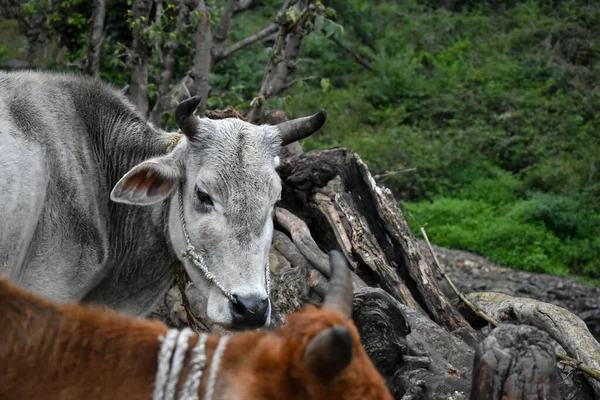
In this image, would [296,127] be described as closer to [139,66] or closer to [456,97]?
[139,66]

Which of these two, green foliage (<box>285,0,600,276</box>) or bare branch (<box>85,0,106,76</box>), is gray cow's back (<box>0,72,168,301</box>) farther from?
green foliage (<box>285,0,600,276</box>)

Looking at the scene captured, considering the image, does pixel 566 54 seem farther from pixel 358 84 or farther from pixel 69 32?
pixel 69 32

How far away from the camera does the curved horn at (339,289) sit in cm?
227

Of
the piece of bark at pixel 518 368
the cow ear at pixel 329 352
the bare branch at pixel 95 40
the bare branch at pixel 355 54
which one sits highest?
the cow ear at pixel 329 352

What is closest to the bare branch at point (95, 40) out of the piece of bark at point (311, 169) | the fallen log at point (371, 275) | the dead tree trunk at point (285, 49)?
the dead tree trunk at point (285, 49)

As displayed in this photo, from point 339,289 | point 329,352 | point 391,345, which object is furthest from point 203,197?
point 329,352

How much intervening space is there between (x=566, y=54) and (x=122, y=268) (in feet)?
45.9

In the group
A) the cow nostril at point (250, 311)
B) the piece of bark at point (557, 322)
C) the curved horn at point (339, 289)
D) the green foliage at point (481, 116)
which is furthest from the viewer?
the green foliage at point (481, 116)

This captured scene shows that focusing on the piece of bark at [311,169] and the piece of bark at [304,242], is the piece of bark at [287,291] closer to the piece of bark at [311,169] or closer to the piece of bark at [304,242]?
the piece of bark at [304,242]

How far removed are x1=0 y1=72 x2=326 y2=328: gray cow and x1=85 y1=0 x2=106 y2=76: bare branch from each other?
3310 mm

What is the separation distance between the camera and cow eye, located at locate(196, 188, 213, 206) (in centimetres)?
461

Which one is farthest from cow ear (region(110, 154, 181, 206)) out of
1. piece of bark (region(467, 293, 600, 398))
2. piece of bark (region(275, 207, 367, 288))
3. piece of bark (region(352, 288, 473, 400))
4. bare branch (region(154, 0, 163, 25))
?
bare branch (region(154, 0, 163, 25))

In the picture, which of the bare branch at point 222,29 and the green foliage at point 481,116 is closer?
the bare branch at point 222,29

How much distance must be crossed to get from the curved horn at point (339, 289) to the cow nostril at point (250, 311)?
177cm
